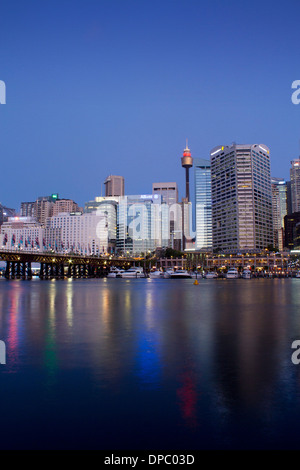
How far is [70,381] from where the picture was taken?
9625 mm

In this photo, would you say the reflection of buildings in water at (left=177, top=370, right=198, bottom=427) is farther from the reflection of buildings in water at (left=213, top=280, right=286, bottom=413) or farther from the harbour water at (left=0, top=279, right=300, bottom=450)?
the reflection of buildings in water at (left=213, top=280, right=286, bottom=413)

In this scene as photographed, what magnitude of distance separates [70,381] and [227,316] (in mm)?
15792

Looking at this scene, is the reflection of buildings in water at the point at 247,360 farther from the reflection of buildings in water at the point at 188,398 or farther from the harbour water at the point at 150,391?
the reflection of buildings in water at the point at 188,398

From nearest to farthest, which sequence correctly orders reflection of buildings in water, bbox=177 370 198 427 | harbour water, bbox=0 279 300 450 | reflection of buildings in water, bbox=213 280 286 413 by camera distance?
harbour water, bbox=0 279 300 450
reflection of buildings in water, bbox=177 370 198 427
reflection of buildings in water, bbox=213 280 286 413

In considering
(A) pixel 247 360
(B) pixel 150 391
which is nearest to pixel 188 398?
(B) pixel 150 391

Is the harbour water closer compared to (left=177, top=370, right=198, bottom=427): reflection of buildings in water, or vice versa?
the harbour water

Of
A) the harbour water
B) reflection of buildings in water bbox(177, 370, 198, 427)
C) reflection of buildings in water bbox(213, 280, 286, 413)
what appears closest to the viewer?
the harbour water

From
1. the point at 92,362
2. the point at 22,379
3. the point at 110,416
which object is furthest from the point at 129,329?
the point at 110,416

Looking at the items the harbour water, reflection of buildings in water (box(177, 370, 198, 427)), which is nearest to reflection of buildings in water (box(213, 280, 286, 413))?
the harbour water

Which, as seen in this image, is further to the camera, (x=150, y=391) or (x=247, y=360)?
(x=247, y=360)

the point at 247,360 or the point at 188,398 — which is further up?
the point at 188,398

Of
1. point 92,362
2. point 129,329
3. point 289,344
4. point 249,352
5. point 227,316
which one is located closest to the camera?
point 92,362

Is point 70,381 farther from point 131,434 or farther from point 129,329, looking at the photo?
point 129,329

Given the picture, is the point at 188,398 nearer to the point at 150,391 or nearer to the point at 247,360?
the point at 150,391
